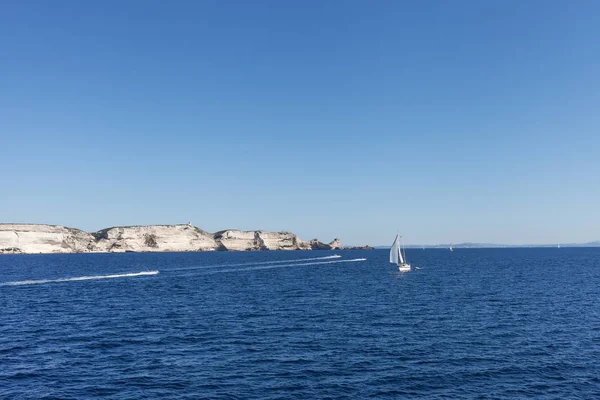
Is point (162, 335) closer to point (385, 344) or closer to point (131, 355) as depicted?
point (131, 355)

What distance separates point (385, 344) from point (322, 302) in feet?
91.0

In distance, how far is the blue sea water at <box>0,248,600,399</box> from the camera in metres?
31.2

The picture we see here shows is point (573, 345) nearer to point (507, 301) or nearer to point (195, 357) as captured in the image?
point (507, 301)

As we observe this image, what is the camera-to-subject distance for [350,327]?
50.4 meters

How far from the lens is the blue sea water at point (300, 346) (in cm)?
3125

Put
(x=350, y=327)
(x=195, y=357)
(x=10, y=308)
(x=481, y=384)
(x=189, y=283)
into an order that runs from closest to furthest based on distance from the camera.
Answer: (x=481, y=384), (x=195, y=357), (x=350, y=327), (x=10, y=308), (x=189, y=283)

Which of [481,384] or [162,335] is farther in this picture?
[162,335]

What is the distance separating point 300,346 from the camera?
137 feet

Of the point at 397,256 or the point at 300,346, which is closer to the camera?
the point at 300,346

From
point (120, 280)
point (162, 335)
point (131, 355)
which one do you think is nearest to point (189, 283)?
point (120, 280)

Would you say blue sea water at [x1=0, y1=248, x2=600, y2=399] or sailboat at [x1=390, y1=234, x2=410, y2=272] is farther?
sailboat at [x1=390, y1=234, x2=410, y2=272]

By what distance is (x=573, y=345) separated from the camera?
140ft

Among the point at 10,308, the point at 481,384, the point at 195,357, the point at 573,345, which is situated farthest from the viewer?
the point at 10,308

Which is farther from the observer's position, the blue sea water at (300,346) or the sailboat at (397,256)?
the sailboat at (397,256)
